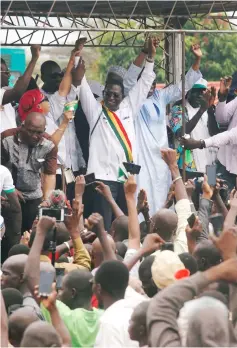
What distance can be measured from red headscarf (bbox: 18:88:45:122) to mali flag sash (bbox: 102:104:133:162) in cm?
80

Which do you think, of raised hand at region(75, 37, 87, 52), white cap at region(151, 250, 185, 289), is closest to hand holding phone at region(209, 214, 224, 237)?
white cap at region(151, 250, 185, 289)

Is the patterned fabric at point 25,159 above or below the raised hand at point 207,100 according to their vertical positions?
below

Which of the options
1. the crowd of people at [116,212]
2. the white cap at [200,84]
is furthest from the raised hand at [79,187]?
the white cap at [200,84]

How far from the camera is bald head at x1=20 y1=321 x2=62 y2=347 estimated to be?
6977 millimetres

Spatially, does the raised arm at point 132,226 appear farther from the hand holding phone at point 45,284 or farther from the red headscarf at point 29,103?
the red headscarf at point 29,103

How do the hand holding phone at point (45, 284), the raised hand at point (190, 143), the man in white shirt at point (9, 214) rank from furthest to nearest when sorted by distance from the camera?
the raised hand at point (190, 143) < the man in white shirt at point (9, 214) < the hand holding phone at point (45, 284)

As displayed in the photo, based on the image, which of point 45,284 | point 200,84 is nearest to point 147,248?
point 45,284

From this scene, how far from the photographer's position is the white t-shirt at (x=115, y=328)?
7629 mm

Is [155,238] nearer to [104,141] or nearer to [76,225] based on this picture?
[76,225]

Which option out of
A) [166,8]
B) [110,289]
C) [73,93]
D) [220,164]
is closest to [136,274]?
[110,289]

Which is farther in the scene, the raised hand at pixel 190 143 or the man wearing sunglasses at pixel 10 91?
the raised hand at pixel 190 143

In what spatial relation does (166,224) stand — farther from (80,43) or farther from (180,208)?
(80,43)

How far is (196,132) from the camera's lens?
1550cm

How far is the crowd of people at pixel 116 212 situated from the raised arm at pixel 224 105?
1cm
